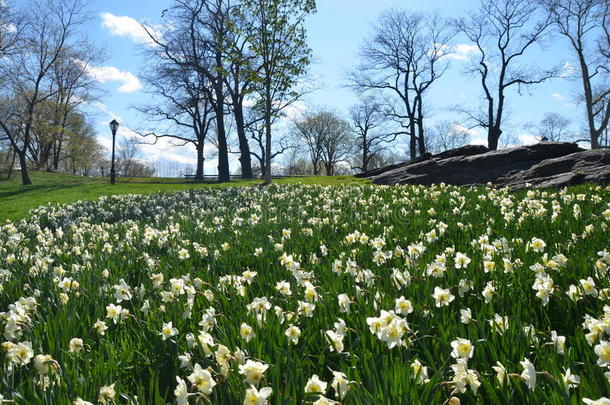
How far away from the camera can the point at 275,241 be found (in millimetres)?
4734

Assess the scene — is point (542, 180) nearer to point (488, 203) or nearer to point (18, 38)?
point (488, 203)

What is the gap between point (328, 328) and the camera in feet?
7.00

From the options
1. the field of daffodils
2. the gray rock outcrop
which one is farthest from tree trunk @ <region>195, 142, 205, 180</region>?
the field of daffodils

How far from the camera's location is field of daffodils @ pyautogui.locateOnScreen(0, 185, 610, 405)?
4.90ft

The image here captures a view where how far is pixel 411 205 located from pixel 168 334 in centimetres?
580

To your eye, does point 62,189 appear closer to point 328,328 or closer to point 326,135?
point 328,328

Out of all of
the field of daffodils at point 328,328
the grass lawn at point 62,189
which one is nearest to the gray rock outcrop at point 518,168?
the grass lawn at point 62,189

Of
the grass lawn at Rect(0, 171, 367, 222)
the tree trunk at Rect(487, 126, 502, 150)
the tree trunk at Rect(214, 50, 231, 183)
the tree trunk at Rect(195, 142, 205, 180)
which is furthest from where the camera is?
the tree trunk at Rect(195, 142, 205, 180)

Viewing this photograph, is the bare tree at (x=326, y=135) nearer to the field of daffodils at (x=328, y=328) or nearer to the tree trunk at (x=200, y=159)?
the tree trunk at (x=200, y=159)

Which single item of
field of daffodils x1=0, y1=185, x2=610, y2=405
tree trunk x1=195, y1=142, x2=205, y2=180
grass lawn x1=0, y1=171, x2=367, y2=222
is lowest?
field of daffodils x1=0, y1=185, x2=610, y2=405

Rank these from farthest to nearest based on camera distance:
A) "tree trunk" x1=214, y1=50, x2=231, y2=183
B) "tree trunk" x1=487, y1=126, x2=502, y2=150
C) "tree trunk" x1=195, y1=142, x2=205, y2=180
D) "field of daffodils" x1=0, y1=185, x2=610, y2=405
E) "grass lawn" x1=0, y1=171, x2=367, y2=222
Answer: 1. "tree trunk" x1=195, y1=142, x2=205, y2=180
2. "tree trunk" x1=487, y1=126, x2=502, y2=150
3. "tree trunk" x1=214, y1=50, x2=231, y2=183
4. "grass lawn" x1=0, y1=171, x2=367, y2=222
5. "field of daffodils" x1=0, y1=185, x2=610, y2=405

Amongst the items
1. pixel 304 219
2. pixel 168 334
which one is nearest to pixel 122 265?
pixel 168 334

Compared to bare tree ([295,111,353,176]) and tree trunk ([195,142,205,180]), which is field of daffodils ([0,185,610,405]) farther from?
bare tree ([295,111,353,176])

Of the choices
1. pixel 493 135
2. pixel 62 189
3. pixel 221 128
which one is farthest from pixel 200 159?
pixel 493 135
